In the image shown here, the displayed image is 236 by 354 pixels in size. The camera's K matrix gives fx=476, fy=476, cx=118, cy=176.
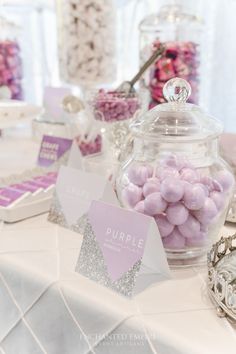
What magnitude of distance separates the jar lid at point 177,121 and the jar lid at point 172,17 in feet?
2.59

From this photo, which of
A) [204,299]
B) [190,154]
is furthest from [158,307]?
[190,154]

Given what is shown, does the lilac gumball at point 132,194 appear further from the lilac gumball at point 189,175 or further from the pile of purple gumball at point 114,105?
the pile of purple gumball at point 114,105

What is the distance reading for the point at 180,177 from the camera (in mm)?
639

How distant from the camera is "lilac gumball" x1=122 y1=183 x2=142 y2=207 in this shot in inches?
25.9

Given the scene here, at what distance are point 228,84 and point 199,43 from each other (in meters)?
0.16

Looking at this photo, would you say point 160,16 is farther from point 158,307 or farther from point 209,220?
point 158,307

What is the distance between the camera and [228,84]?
56.9 inches

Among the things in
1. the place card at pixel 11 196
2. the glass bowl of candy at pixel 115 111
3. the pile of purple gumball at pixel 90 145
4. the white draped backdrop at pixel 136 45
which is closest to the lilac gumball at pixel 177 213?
the place card at pixel 11 196

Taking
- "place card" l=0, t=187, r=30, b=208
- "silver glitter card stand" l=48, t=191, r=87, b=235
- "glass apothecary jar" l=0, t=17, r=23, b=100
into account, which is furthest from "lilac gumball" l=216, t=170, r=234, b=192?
"glass apothecary jar" l=0, t=17, r=23, b=100

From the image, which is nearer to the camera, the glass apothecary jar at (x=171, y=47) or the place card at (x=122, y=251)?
the place card at (x=122, y=251)

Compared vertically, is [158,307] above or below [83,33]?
below

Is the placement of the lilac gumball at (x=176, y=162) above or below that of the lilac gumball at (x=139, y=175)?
above

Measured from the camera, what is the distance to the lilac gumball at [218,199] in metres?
0.65

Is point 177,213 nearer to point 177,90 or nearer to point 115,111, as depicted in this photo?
point 177,90
